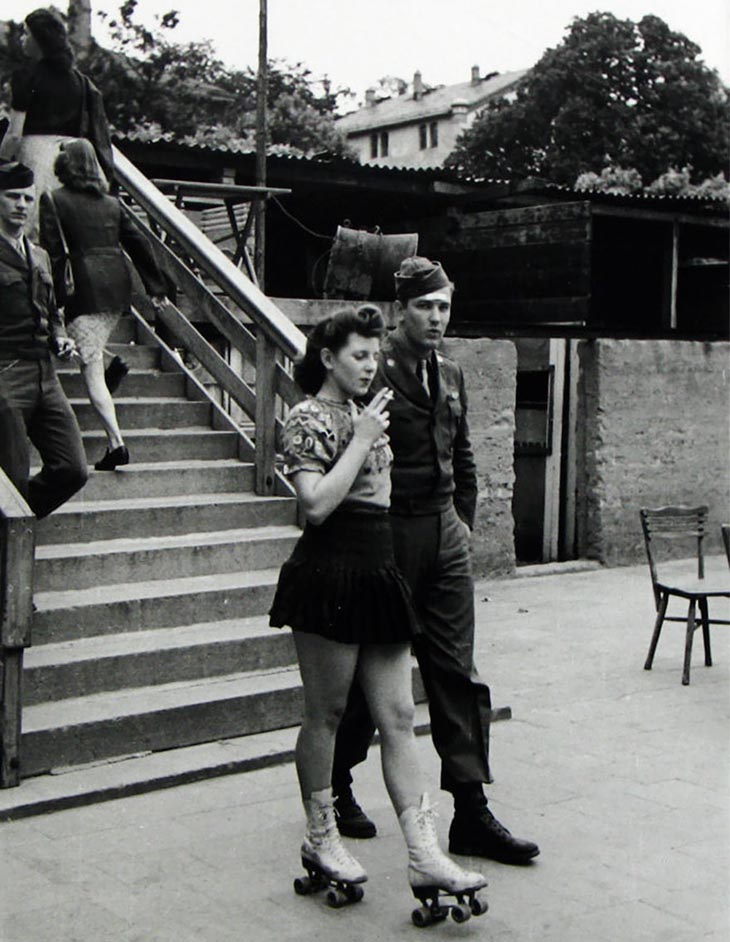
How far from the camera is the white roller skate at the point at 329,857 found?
4363 mm

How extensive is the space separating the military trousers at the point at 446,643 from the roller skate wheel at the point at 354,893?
60 cm

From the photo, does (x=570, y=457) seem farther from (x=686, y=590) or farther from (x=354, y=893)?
(x=354, y=893)

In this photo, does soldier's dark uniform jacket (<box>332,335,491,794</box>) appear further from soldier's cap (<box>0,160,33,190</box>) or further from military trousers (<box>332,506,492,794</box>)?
soldier's cap (<box>0,160,33,190</box>)

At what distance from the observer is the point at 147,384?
324 inches

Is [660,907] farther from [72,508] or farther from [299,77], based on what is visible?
[299,77]

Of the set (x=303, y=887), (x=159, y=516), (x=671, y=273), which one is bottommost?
(x=303, y=887)

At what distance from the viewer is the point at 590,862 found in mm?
4801

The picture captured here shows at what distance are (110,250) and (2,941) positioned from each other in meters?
4.15

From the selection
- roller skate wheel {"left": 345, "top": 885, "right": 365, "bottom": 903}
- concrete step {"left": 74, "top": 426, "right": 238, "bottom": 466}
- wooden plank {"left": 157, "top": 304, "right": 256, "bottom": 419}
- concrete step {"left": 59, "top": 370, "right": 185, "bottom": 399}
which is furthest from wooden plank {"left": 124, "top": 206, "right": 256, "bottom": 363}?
roller skate wheel {"left": 345, "top": 885, "right": 365, "bottom": 903}

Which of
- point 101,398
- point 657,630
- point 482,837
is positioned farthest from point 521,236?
point 482,837

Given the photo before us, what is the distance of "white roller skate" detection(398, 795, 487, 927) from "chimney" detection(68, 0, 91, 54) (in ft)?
70.7

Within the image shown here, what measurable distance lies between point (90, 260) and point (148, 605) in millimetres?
1970

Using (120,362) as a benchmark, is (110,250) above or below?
above

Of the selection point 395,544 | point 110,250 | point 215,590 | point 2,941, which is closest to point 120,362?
point 110,250
